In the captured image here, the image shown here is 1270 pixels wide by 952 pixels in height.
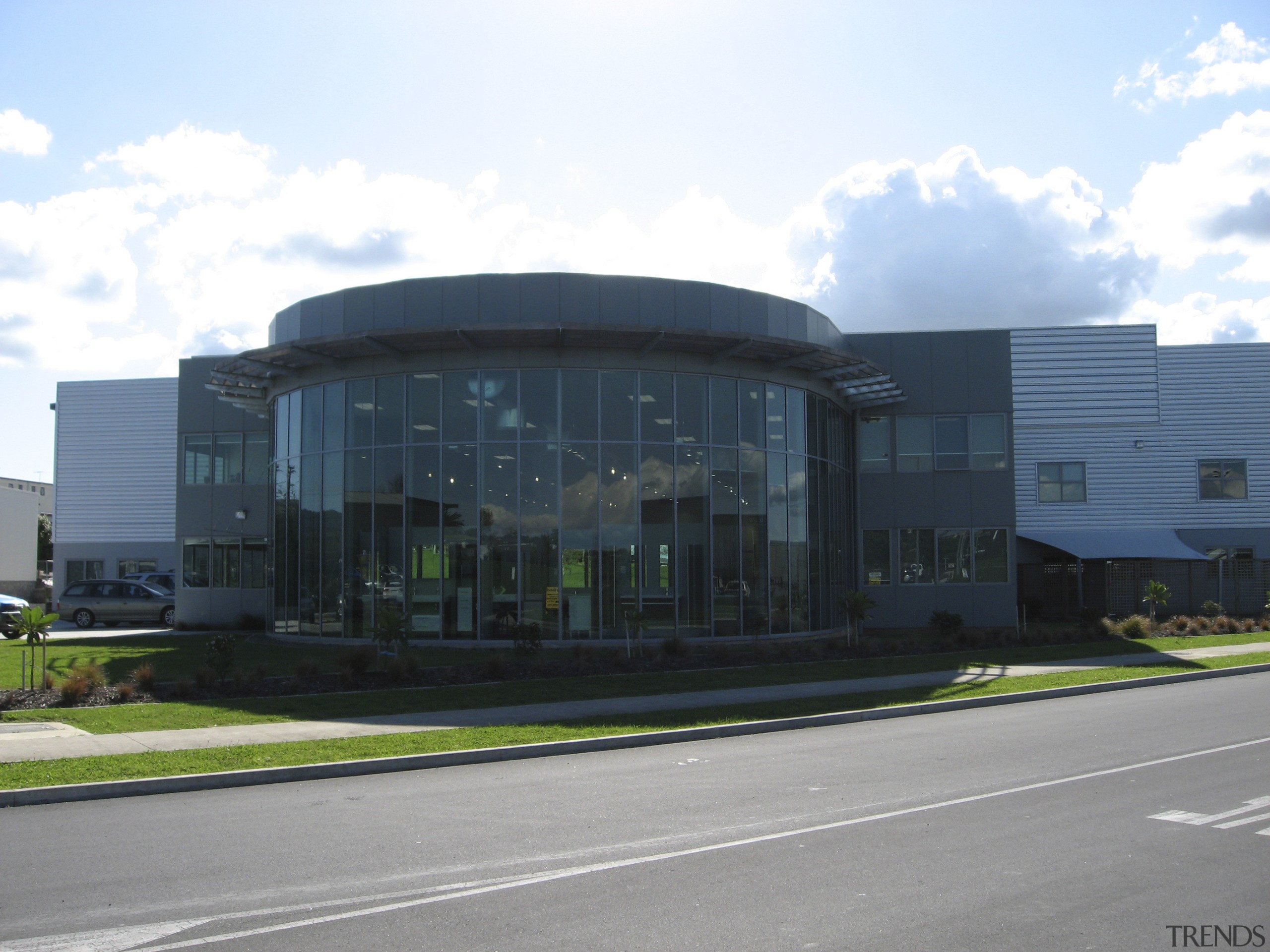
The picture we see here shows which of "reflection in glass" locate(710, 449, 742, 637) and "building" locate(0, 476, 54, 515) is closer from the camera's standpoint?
"reflection in glass" locate(710, 449, 742, 637)

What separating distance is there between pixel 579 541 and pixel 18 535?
177 feet

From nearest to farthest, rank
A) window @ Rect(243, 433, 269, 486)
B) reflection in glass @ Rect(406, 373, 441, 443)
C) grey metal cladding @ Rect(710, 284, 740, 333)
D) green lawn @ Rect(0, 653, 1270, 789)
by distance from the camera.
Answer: green lawn @ Rect(0, 653, 1270, 789) → reflection in glass @ Rect(406, 373, 441, 443) → grey metal cladding @ Rect(710, 284, 740, 333) → window @ Rect(243, 433, 269, 486)

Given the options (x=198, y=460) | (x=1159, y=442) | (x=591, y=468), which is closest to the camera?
(x=591, y=468)

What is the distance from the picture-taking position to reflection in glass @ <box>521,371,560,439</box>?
2298cm

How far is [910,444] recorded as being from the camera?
3064cm

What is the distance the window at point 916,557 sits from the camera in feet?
99.8

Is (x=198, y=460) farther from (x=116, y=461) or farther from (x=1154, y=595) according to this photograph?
(x=1154, y=595)

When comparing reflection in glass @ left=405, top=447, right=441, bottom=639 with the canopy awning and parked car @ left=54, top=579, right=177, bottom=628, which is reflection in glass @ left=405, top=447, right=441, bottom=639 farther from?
the canopy awning

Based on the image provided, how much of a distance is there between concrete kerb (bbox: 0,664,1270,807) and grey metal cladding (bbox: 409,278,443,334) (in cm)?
1367

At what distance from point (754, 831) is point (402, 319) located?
18299 mm

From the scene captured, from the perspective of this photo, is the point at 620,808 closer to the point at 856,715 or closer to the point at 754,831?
the point at 754,831

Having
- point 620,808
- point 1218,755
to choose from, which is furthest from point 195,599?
point 1218,755

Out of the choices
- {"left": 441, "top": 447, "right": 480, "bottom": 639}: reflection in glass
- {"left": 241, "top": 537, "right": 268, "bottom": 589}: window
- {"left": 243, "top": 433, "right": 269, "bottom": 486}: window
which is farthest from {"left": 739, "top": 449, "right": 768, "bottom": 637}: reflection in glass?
{"left": 243, "top": 433, "right": 269, "bottom": 486}: window

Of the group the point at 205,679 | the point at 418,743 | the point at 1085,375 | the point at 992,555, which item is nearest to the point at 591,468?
the point at 205,679
